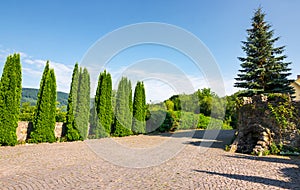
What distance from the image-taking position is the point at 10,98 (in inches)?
350

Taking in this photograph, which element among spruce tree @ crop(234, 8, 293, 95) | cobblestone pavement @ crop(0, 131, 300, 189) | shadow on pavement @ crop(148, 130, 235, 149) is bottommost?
cobblestone pavement @ crop(0, 131, 300, 189)

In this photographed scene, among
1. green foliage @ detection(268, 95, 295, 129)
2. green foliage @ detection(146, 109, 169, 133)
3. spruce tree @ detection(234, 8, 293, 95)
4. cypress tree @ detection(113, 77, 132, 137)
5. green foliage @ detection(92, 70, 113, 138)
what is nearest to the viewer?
green foliage @ detection(268, 95, 295, 129)

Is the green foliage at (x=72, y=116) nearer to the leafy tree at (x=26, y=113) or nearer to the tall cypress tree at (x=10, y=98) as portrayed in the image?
the leafy tree at (x=26, y=113)

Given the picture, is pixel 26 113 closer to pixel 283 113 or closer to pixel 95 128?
pixel 95 128

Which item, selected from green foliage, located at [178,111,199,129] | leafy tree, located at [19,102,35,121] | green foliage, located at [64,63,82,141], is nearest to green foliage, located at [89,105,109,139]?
green foliage, located at [64,63,82,141]

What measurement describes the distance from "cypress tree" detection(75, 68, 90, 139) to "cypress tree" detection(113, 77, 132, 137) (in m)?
2.42

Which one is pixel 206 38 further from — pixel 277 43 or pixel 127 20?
pixel 277 43

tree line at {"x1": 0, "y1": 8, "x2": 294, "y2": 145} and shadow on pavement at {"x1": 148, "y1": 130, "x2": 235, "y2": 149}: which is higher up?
tree line at {"x1": 0, "y1": 8, "x2": 294, "y2": 145}

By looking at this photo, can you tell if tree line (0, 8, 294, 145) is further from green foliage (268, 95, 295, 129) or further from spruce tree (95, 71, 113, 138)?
green foliage (268, 95, 295, 129)

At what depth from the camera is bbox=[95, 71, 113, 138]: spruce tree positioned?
41.8 ft

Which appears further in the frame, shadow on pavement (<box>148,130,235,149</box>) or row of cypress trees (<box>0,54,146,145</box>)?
shadow on pavement (<box>148,130,235,149</box>)

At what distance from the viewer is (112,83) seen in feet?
44.2

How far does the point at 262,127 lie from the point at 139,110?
888 cm

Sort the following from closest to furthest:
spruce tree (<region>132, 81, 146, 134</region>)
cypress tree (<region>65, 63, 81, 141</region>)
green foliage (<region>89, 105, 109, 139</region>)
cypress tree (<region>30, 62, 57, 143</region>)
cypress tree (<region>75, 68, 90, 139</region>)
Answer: cypress tree (<region>30, 62, 57, 143</region>)
cypress tree (<region>65, 63, 81, 141</region>)
cypress tree (<region>75, 68, 90, 139</region>)
green foliage (<region>89, 105, 109, 139</region>)
spruce tree (<region>132, 81, 146, 134</region>)
